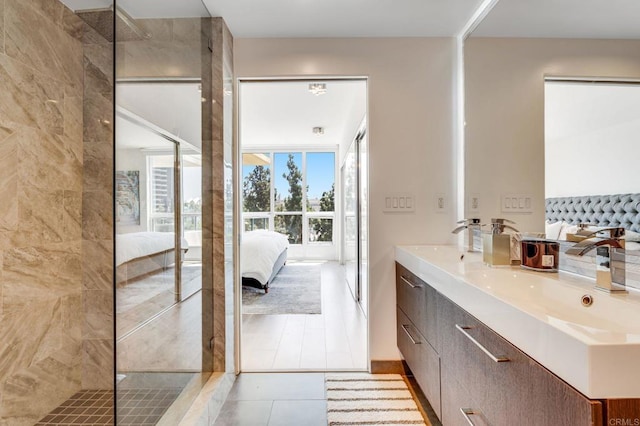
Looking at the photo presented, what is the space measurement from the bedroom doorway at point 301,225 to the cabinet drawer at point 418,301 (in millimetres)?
656

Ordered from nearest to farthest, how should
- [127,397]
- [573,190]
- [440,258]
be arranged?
[573,190], [127,397], [440,258]

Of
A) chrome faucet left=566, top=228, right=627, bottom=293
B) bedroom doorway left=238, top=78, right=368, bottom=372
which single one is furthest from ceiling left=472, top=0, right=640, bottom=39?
bedroom doorway left=238, top=78, right=368, bottom=372

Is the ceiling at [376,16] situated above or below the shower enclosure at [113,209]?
above

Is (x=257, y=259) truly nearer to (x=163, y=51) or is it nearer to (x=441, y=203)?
(x=441, y=203)

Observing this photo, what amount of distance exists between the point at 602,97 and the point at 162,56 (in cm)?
197

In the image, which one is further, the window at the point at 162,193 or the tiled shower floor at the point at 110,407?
the window at the point at 162,193

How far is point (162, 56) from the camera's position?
5.58 ft

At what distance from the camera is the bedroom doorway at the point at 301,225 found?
2.54m

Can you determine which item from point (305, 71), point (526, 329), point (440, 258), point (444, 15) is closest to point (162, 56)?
point (305, 71)

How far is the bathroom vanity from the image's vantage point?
24.4 inches

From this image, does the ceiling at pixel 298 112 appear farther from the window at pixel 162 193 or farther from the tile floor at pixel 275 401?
the tile floor at pixel 275 401

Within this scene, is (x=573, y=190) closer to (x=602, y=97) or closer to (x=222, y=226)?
(x=602, y=97)

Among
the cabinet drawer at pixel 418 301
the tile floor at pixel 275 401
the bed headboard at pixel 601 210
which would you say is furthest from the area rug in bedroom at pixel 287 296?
the bed headboard at pixel 601 210

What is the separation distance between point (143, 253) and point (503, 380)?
1629mm
